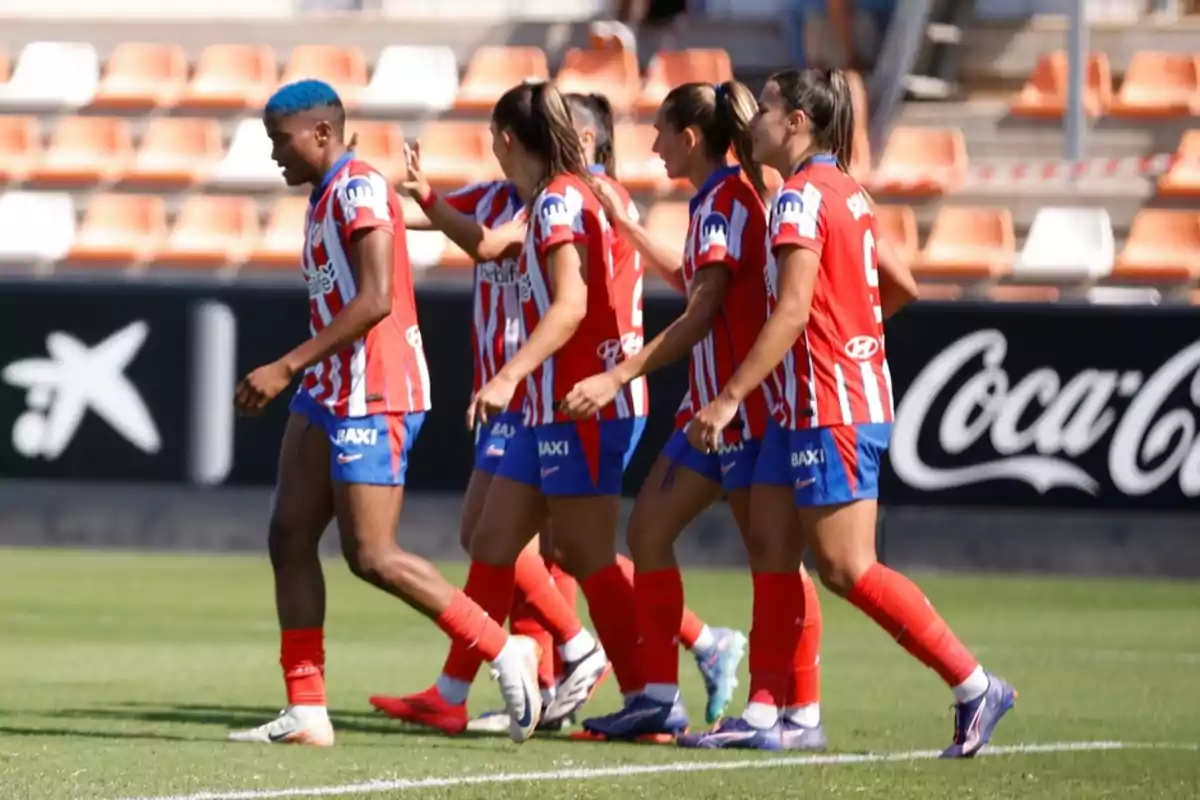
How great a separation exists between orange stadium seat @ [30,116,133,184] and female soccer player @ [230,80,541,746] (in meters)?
14.6

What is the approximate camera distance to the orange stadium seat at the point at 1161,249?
61.3 feet

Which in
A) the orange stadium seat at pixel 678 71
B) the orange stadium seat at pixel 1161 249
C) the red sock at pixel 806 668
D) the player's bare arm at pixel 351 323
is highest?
the orange stadium seat at pixel 678 71

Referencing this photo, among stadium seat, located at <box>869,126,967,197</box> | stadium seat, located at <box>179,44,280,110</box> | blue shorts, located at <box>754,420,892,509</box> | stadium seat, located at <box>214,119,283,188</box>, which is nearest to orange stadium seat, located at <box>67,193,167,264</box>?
stadium seat, located at <box>214,119,283,188</box>

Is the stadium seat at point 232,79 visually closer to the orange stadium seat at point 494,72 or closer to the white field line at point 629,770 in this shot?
the orange stadium seat at point 494,72

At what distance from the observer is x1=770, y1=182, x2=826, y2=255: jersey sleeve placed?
734 centimetres

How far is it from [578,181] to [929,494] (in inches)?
285

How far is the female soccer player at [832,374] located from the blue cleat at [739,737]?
0.60 m

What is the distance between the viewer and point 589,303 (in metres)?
8.31

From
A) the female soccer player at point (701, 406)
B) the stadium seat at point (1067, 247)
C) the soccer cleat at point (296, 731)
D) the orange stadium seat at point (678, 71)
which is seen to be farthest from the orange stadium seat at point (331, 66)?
the soccer cleat at point (296, 731)

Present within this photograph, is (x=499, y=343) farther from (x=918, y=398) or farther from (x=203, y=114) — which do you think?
(x=203, y=114)

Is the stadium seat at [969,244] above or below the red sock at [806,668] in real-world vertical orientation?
above

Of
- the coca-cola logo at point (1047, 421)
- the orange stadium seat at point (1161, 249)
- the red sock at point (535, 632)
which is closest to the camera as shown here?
the red sock at point (535, 632)

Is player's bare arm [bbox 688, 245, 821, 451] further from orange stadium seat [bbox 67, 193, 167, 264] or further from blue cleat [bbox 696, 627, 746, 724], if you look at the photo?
orange stadium seat [bbox 67, 193, 167, 264]

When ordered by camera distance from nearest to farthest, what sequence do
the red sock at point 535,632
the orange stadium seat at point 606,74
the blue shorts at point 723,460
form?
the blue shorts at point 723,460 < the red sock at point 535,632 < the orange stadium seat at point 606,74
